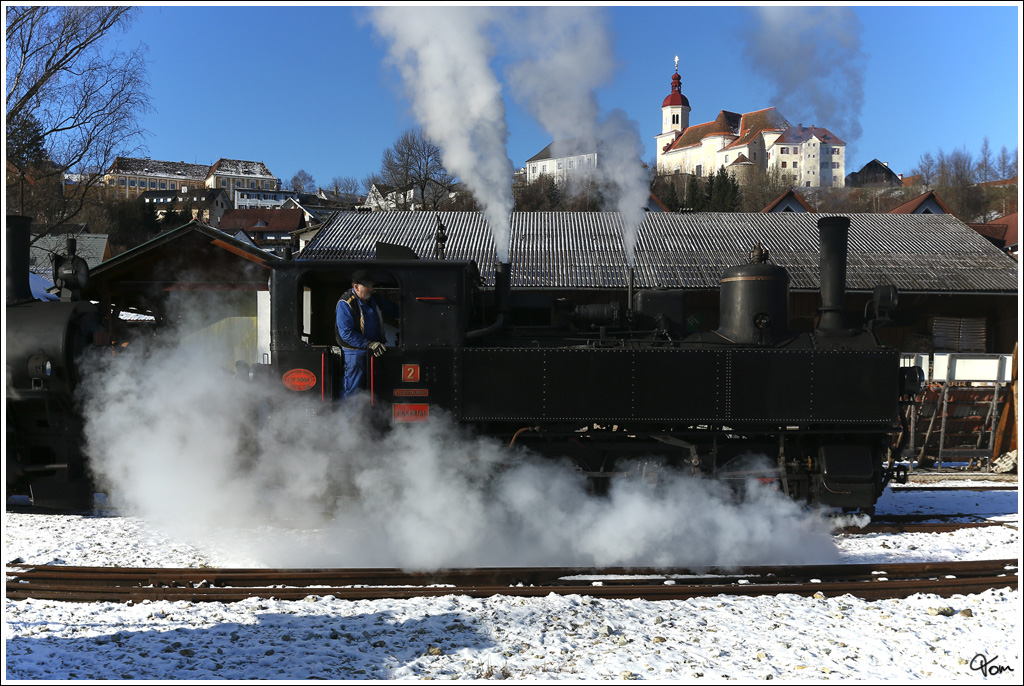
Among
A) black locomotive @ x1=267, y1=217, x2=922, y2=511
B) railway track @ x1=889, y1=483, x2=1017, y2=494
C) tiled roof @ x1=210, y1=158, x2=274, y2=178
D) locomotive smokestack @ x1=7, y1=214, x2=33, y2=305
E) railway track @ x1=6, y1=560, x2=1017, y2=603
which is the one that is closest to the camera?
railway track @ x1=6, y1=560, x2=1017, y2=603

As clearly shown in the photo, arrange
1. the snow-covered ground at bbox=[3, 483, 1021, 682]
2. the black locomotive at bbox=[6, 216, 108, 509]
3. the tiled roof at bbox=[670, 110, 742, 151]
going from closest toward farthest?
the snow-covered ground at bbox=[3, 483, 1021, 682] < the black locomotive at bbox=[6, 216, 108, 509] < the tiled roof at bbox=[670, 110, 742, 151]

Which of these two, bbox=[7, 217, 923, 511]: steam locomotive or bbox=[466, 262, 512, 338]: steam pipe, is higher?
bbox=[466, 262, 512, 338]: steam pipe

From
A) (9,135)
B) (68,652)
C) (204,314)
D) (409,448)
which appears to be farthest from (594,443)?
(9,135)

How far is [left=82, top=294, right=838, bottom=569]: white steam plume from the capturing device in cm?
614

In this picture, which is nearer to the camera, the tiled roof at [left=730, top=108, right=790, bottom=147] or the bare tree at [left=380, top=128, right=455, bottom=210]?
the tiled roof at [left=730, top=108, right=790, bottom=147]

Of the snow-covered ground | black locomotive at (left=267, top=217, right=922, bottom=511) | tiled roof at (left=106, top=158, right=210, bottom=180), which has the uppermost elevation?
tiled roof at (left=106, top=158, right=210, bottom=180)

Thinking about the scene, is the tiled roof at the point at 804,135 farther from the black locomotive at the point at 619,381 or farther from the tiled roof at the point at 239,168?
the tiled roof at the point at 239,168

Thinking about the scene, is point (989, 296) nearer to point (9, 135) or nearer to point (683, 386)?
point (683, 386)

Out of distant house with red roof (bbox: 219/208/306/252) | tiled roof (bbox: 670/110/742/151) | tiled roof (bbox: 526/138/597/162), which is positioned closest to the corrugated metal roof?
tiled roof (bbox: 526/138/597/162)

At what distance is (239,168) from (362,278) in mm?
117535

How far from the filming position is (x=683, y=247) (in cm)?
1881

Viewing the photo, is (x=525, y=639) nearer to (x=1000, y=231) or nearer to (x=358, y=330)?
(x=358, y=330)

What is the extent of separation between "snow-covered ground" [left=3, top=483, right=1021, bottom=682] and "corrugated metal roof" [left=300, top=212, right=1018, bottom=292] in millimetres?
11176

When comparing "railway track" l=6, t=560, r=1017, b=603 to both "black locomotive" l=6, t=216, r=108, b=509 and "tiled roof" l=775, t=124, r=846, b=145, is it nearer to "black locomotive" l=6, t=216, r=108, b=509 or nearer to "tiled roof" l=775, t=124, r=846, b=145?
"black locomotive" l=6, t=216, r=108, b=509
